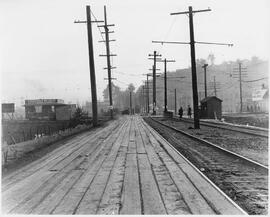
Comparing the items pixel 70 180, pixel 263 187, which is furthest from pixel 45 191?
pixel 263 187

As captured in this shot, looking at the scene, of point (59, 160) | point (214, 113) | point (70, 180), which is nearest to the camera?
point (70, 180)

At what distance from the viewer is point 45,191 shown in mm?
6605

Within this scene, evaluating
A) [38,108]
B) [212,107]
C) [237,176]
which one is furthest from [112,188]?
[38,108]

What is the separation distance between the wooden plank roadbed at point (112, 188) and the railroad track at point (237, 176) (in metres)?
0.34

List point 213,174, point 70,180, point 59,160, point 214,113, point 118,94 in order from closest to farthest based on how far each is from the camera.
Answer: point 70,180
point 213,174
point 59,160
point 214,113
point 118,94

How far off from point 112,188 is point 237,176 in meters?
3.12

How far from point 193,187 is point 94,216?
2439 mm

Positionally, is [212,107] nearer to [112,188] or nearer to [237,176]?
[237,176]

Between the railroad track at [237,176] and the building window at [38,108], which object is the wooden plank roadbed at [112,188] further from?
the building window at [38,108]

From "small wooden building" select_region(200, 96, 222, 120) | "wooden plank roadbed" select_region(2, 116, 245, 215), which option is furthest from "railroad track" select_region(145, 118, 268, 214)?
"small wooden building" select_region(200, 96, 222, 120)

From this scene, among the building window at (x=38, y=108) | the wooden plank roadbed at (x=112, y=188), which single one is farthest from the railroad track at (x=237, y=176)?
the building window at (x=38, y=108)

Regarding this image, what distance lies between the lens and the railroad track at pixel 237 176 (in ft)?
19.9

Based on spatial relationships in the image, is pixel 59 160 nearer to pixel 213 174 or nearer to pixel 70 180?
pixel 70 180

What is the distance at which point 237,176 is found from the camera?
839cm
